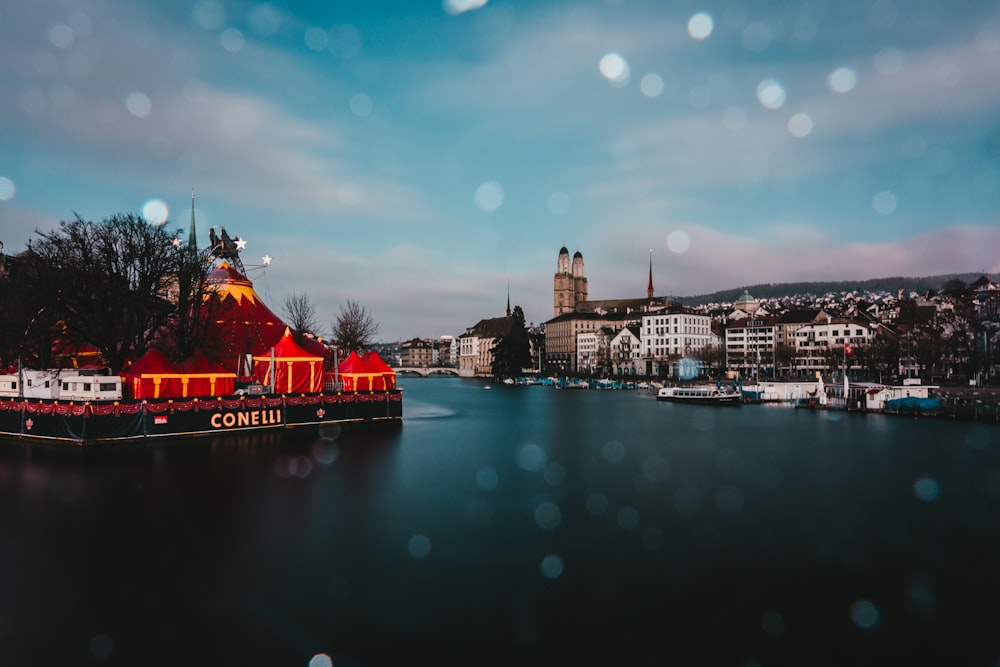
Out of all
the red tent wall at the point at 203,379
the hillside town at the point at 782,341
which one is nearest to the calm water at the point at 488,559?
the red tent wall at the point at 203,379

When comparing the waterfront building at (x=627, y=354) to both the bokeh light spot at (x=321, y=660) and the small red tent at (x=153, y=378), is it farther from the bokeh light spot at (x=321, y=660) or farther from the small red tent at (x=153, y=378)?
the bokeh light spot at (x=321, y=660)

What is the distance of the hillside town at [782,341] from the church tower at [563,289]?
6677 mm

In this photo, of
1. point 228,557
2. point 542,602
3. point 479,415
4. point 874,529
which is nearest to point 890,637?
point 542,602

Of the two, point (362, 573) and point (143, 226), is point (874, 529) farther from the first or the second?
point (143, 226)

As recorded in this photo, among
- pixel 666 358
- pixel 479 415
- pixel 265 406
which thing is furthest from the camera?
pixel 666 358

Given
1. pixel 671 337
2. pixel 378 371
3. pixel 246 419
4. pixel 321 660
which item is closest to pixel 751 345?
pixel 671 337

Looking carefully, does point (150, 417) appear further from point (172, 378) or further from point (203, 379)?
point (203, 379)

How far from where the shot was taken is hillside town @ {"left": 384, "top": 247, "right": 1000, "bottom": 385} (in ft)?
211

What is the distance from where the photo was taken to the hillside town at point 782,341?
211 ft

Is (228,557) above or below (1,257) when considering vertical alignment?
below

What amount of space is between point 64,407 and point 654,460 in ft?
77.1

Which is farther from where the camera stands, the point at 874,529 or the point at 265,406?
the point at 265,406

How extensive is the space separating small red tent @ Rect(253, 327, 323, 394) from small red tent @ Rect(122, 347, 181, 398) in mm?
5480

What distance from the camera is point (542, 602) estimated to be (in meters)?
10.5
